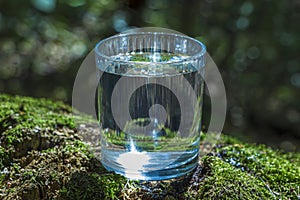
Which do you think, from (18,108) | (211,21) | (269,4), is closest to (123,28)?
(211,21)

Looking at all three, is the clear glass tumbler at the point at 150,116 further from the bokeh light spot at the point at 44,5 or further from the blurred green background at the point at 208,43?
the bokeh light spot at the point at 44,5

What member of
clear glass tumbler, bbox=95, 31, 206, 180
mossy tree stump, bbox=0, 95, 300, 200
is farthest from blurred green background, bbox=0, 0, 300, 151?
clear glass tumbler, bbox=95, 31, 206, 180

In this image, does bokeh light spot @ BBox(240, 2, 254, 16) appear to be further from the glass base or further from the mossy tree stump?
the glass base

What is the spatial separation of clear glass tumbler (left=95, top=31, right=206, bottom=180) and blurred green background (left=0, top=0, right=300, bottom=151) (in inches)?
85.7

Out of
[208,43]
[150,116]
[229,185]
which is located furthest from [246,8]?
[229,185]

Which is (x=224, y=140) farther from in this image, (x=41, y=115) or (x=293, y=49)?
(x=293, y=49)

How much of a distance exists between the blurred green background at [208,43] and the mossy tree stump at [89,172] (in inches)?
80.4

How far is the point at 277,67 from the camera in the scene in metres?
3.79

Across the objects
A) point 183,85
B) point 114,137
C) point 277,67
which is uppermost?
point 183,85

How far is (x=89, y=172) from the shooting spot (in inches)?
57.1

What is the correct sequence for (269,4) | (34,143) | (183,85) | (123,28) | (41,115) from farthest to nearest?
(123,28) < (269,4) < (41,115) < (34,143) < (183,85)

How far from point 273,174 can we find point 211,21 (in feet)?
8.07

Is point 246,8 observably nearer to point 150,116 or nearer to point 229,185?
point 150,116

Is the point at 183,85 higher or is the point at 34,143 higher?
the point at 183,85
